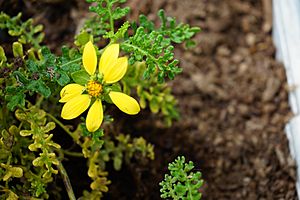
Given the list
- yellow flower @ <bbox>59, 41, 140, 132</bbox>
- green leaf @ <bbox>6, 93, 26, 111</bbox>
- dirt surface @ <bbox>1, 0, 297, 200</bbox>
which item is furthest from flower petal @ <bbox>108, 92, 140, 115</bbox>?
dirt surface @ <bbox>1, 0, 297, 200</bbox>

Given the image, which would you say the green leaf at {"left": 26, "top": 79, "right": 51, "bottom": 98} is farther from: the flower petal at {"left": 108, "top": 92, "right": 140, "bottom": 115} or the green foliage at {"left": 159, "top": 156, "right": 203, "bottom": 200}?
the green foliage at {"left": 159, "top": 156, "right": 203, "bottom": 200}

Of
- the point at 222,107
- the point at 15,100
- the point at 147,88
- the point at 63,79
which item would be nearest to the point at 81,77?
the point at 63,79

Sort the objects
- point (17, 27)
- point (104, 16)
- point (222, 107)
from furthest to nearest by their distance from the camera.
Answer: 1. point (222, 107)
2. point (17, 27)
3. point (104, 16)

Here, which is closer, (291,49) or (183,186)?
(183,186)

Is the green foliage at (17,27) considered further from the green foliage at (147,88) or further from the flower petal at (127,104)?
the flower petal at (127,104)

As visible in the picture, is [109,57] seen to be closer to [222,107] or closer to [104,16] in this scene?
[104,16]

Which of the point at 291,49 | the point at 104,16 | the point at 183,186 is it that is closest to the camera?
the point at 183,186

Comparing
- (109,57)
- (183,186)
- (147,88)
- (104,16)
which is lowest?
(183,186)

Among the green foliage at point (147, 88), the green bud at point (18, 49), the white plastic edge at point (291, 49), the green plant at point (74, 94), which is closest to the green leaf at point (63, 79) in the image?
the green plant at point (74, 94)
